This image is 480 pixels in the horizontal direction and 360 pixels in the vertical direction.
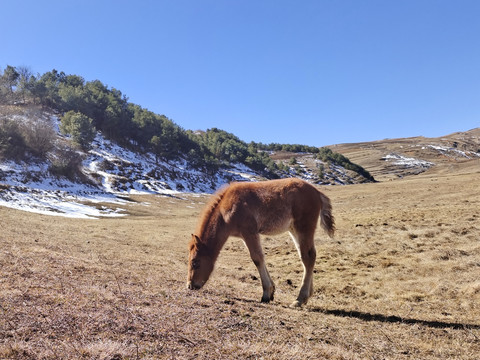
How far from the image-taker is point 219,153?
325 feet

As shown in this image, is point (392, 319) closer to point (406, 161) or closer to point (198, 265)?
point (198, 265)

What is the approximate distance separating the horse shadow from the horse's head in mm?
2936

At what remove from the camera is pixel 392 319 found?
276 inches

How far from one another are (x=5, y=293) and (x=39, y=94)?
95196 mm

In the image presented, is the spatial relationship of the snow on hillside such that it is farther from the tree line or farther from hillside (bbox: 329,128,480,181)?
hillside (bbox: 329,128,480,181)

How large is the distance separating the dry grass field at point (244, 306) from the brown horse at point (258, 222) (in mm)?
647

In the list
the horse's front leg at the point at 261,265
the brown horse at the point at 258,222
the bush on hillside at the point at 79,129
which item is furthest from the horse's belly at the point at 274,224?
the bush on hillside at the point at 79,129

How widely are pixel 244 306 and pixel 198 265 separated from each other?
5.56 feet

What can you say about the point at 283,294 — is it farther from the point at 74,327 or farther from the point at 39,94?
the point at 39,94

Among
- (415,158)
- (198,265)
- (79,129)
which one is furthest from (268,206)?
(415,158)

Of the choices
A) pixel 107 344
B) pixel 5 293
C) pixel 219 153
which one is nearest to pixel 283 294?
pixel 107 344

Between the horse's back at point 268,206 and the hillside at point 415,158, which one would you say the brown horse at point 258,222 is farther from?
the hillside at point 415,158

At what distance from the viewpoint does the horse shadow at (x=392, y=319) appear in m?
6.45

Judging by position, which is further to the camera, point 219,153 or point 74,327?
point 219,153
